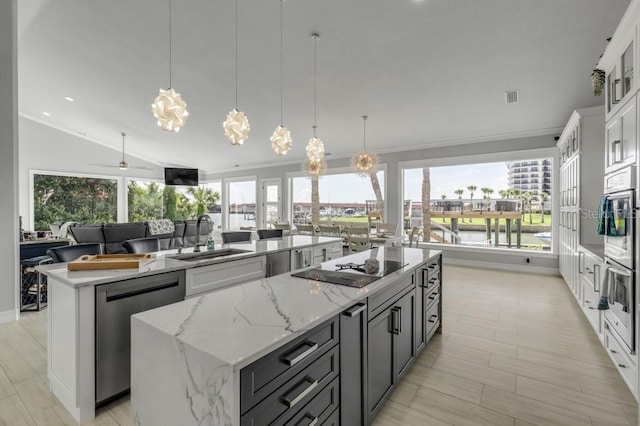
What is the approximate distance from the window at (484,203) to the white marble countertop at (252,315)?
551 centimetres

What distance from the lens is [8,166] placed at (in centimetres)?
347

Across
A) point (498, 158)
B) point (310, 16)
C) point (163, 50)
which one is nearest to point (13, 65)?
point (163, 50)

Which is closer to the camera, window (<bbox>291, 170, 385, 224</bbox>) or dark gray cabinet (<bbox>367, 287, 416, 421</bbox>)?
dark gray cabinet (<bbox>367, 287, 416, 421</bbox>)

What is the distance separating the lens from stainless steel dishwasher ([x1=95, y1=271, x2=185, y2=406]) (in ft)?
5.99

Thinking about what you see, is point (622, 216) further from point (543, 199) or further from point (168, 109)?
point (543, 199)

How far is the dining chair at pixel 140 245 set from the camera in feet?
9.98

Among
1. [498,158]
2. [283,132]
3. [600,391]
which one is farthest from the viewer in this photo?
[498,158]

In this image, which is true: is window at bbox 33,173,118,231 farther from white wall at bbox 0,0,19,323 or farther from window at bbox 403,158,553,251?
window at bbox 403,158,553,251

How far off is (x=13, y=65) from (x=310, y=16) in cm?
351

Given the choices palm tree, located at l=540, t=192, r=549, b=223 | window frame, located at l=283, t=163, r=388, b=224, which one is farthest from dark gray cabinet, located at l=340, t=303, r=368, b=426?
window frame, located at l=283, t=163, r=388, b=224

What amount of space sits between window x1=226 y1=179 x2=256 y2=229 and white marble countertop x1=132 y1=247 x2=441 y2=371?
8641 mm

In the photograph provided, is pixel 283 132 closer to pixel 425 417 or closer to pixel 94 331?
pixel 94 331

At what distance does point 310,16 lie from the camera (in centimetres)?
323

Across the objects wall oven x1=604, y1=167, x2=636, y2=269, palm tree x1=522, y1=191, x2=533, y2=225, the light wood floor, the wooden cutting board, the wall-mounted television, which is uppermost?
the wall-mounted television
